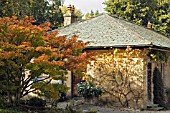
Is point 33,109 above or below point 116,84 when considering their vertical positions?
below

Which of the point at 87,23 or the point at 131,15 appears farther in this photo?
the point at 131,15

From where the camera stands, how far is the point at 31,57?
430 inches

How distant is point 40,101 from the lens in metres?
12.8

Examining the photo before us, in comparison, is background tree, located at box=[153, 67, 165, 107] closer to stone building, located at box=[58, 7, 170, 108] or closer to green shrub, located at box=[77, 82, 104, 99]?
stone building, located at box=[58, 7, 170, 108]

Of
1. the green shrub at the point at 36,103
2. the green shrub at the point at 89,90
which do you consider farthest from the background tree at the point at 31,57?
the green shrub at the point at 89,90

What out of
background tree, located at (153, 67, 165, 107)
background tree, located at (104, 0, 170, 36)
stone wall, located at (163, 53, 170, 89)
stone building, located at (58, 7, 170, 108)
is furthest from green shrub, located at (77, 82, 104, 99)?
background tree, located at (104, 0, 170, 36)

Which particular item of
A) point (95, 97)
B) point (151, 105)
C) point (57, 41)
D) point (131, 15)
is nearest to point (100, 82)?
point (95, 97)

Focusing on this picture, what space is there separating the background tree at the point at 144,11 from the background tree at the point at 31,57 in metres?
27.2

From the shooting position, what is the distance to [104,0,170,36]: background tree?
3747cm

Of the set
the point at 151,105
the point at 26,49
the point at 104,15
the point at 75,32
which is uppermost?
the point at 104,15

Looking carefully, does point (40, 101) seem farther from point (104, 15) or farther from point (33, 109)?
point (104, 15)

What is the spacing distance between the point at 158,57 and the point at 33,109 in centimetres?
755

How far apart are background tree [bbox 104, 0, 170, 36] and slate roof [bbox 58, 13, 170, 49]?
734 inches

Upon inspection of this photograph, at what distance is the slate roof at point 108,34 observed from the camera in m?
15.2
